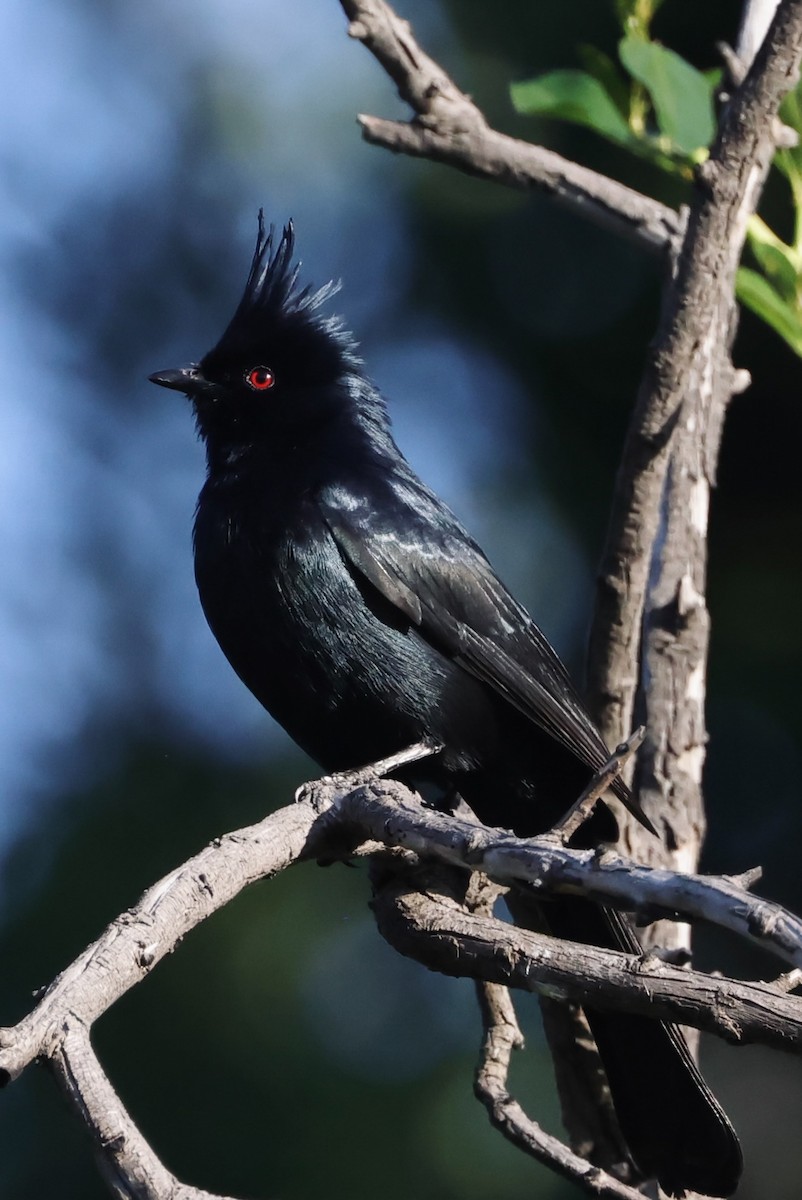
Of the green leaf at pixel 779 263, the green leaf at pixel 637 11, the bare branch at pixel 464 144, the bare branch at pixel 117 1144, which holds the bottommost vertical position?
the bare branch at pixel 117 1144

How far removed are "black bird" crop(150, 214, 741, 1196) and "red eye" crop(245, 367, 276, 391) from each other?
259mm

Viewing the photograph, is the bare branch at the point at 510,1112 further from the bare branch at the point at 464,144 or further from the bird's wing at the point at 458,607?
the bare branch at the point at 464,144

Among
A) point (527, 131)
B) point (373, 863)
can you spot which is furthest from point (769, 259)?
point (527, 131)

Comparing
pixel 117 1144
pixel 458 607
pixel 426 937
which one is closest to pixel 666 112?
pixel 458 607

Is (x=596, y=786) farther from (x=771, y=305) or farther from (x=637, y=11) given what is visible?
(x=637, y=11)

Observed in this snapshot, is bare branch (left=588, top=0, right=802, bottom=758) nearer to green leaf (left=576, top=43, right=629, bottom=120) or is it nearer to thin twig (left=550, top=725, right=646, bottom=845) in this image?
green leaf (left=576, top=43, right=629, bottom=120)

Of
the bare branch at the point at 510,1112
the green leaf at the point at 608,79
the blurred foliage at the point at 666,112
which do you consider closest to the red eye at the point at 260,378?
the blurred foliage at the point at 666,112

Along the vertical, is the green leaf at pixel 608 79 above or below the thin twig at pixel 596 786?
above

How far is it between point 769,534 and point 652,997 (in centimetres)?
488

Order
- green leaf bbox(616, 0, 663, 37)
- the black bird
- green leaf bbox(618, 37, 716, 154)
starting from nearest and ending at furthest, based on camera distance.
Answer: the black bird, green leaf bbox(618, 37, 716, 154), green leaf bbox(616, 0, 663, 37)

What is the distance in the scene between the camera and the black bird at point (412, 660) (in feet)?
13.4

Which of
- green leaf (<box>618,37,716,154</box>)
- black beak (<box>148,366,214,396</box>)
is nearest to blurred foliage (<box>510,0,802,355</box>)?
green leaf (<box>618,37,716,154</box>)

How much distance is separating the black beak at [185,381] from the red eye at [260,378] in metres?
0.14

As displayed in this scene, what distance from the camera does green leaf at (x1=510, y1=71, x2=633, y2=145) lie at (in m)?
4.45
